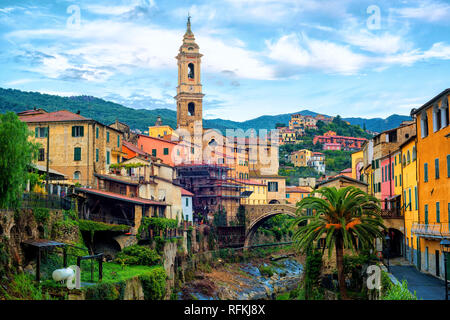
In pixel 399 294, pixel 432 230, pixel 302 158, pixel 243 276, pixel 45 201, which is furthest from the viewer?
pixel 302 158

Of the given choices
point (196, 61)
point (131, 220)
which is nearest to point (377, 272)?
point (131, 220)

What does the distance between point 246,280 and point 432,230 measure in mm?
40246

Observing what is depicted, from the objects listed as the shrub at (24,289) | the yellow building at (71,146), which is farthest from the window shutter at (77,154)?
the shrub at (24,289)

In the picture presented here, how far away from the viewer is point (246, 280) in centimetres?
7769

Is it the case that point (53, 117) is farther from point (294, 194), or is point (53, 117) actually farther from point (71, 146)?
point (294, 194)

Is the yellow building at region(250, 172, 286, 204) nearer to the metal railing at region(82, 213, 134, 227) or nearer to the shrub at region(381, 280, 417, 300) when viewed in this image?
the metal railing at region(82, 213, 134, 227)

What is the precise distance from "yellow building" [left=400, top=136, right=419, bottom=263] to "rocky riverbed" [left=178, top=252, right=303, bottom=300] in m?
20.9

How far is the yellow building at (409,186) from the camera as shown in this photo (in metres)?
45.5

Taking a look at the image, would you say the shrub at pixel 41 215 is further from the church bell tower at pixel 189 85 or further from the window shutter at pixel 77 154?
the church bell tower at pixel 189 85

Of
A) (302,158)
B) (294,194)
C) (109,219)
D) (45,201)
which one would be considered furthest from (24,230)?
(302,158)

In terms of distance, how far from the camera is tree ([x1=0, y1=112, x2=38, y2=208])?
32.7 m

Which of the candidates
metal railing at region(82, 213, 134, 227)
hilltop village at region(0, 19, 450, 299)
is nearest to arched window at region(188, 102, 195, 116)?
hilltop village at region(0, 19, 450, 299)

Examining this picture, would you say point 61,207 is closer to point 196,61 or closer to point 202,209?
point 202,209
